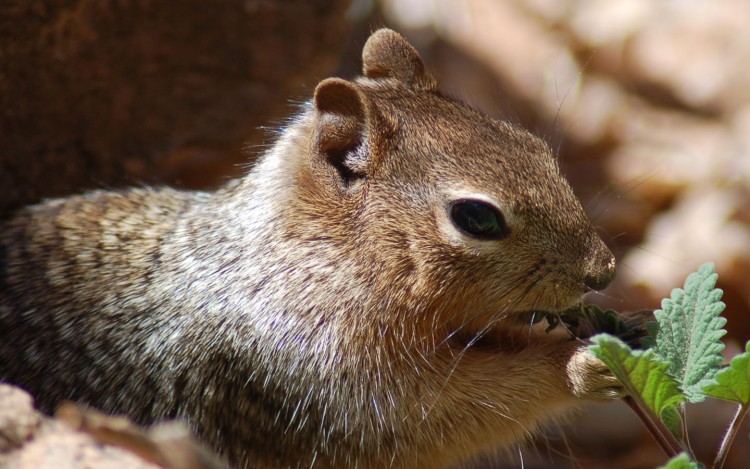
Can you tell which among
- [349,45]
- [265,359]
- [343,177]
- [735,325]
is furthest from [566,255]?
[349,45]

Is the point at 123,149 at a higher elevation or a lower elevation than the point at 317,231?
lower

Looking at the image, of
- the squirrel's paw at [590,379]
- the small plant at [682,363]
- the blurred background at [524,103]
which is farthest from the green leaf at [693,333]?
the blurred background at [524,103]

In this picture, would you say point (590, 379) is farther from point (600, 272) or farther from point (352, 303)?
point (352, 303)

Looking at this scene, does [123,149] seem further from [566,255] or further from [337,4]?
[566,255]

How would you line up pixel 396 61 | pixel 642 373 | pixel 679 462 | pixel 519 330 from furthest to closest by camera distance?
pixel 396 61 < pixel 519 330 < pixel 642 373 < pixel 679 462

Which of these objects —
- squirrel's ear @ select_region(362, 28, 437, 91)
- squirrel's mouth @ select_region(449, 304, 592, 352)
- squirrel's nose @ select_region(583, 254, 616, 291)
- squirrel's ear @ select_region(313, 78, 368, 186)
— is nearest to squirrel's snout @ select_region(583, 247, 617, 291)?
squirrel's nose @ select_region(583, 254, 616, 291)

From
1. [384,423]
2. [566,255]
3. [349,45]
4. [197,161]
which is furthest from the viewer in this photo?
[349,45]

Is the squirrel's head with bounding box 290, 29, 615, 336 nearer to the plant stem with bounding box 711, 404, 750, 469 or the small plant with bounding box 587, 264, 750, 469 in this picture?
the small plant with bounding box 587, 264, 750, 469

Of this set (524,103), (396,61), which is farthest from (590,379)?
(524,103)
